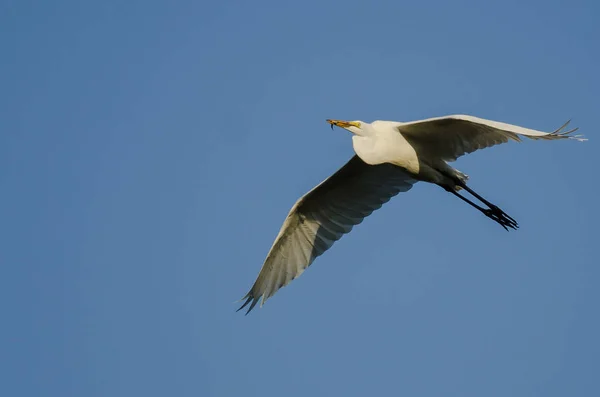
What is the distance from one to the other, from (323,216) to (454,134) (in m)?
2.70

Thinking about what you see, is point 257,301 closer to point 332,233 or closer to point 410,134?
point 332,233

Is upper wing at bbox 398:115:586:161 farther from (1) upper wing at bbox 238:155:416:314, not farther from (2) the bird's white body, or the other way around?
(1) upper wing at bbox 238:155:416:314

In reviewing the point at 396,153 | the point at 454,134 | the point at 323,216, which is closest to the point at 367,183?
the point at 323,216

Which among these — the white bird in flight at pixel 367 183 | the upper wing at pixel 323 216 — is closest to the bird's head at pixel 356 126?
the white bird in flight at pixel 367 183

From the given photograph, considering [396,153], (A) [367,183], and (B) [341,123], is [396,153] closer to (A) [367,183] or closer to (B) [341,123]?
(B) [341,123]

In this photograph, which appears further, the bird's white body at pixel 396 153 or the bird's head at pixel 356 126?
the bird's head at pixel 356 126

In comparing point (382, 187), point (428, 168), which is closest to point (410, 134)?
point (428, 168)

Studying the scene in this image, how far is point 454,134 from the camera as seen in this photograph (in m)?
13.2

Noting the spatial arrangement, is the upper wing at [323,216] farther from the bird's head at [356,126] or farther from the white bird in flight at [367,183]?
the bird's head at [356,126]

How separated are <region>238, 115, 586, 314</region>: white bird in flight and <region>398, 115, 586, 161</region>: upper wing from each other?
0.01m

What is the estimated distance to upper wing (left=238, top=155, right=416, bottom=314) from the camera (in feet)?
48.0

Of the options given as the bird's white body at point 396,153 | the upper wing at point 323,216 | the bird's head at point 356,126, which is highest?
the bird's head at point 356,126

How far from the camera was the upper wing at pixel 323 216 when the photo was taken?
48.0ft

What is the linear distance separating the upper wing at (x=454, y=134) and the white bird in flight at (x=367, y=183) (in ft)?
0.04
